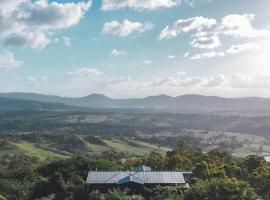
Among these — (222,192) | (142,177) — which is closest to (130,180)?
(142,177)

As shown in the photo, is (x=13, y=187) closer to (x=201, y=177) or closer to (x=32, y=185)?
(x=32, y=185)

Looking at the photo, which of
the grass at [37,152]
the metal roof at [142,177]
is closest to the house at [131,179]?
the metal roof at [142,177]

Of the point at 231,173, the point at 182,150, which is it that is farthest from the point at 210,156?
the point at 231,173

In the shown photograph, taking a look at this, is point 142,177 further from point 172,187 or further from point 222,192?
point 222,192

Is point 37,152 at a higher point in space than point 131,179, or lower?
lower

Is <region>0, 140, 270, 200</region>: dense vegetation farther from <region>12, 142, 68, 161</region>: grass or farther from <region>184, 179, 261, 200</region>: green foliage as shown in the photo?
<region>12, 142, 68, 161</region>: grass

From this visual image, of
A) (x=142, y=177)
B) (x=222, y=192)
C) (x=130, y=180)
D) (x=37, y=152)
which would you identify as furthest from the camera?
(x=37, y=152)

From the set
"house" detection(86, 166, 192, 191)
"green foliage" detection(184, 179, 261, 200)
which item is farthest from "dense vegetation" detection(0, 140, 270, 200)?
"house" detection(86, 166, 192, 191)
